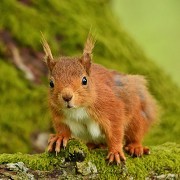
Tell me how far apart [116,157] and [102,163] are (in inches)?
5.1

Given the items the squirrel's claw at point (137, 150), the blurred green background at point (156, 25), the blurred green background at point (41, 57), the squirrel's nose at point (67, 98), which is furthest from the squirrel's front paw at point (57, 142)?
the blurred green background at point (156, 25)

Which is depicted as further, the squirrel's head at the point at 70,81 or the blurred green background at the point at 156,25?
the blurred green background at the point at 156,25

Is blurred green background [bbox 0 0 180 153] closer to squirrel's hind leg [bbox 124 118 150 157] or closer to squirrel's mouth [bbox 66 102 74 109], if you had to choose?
squirrel's hind leg [bbox 124 118 150 157]

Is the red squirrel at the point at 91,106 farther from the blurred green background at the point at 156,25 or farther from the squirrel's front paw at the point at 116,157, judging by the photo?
the blurred green background at the point at 156,25

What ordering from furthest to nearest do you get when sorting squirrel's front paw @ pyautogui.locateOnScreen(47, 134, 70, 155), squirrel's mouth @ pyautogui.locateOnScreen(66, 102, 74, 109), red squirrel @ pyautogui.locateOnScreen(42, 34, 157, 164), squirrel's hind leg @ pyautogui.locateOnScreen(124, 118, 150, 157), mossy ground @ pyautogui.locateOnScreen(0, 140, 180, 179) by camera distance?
squirrel's hind leg @ pyautogui.locateOnScreen(124, 118, 150, 157) < red squirrel @ pyautogui.locateOnScreen(42, 34, 157, 164) < squirrel's mouth @ pyautogui.locateOnScreen(66, 102, 74, 109) < squirrel's front paw @ pyautogui.locateOnScreen(47, 134, 70, 155) < mossy ground @ pyautogui.locateOnScreen(0, 140, 180, 179)

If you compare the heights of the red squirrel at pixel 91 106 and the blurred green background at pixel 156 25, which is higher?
the blurred green background at pixel 156 25

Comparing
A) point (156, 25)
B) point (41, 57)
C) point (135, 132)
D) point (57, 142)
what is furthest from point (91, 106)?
point (156, 25)

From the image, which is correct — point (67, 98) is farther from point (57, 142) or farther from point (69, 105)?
point (57, 142)

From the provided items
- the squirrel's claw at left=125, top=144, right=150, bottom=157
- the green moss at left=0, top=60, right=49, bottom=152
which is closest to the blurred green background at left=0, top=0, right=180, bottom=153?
the green moss at left=0, top=60, right=49, bottom=152

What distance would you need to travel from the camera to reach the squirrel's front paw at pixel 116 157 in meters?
5.08

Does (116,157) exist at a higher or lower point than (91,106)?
lower

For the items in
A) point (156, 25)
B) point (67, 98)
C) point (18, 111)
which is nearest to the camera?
point (67, 98)

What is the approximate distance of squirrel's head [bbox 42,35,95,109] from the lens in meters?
5.05

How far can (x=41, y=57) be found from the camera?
771 cm
